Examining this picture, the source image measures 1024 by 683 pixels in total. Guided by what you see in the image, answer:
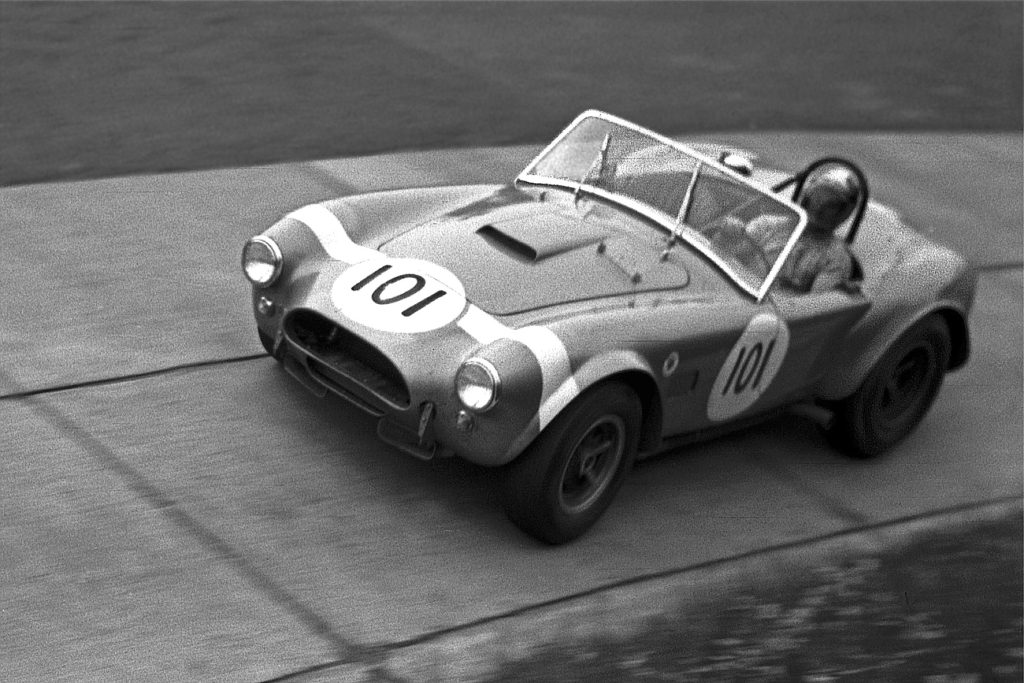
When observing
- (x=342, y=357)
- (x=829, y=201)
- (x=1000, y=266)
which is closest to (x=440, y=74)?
(x=1000, y=266)

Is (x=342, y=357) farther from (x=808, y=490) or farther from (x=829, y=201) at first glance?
(x=829, y=201)

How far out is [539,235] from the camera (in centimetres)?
589

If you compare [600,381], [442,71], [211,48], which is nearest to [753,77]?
[442,71]

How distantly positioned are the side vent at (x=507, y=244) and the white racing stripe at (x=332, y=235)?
1.51 feet

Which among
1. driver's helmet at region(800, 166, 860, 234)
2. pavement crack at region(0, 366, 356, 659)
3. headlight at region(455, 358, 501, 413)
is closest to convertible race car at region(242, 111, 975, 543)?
headlight at region(455, 358, 501, 413)

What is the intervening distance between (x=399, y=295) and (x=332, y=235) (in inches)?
21.3

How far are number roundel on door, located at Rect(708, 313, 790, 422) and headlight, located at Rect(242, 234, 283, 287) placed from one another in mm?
1786

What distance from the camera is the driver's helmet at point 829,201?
21.5 ft

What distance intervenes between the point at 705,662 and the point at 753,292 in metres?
1.66

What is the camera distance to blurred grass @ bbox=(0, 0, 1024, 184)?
891 centimetres

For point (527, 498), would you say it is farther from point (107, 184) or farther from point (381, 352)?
point (107, 184)

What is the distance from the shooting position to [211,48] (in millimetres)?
10070

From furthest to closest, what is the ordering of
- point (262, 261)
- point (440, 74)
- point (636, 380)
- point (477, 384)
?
1. point (440, 74)
2. point (262, 261)
3. point (636, 380)
4. point (477, 384)

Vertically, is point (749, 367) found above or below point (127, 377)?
above
